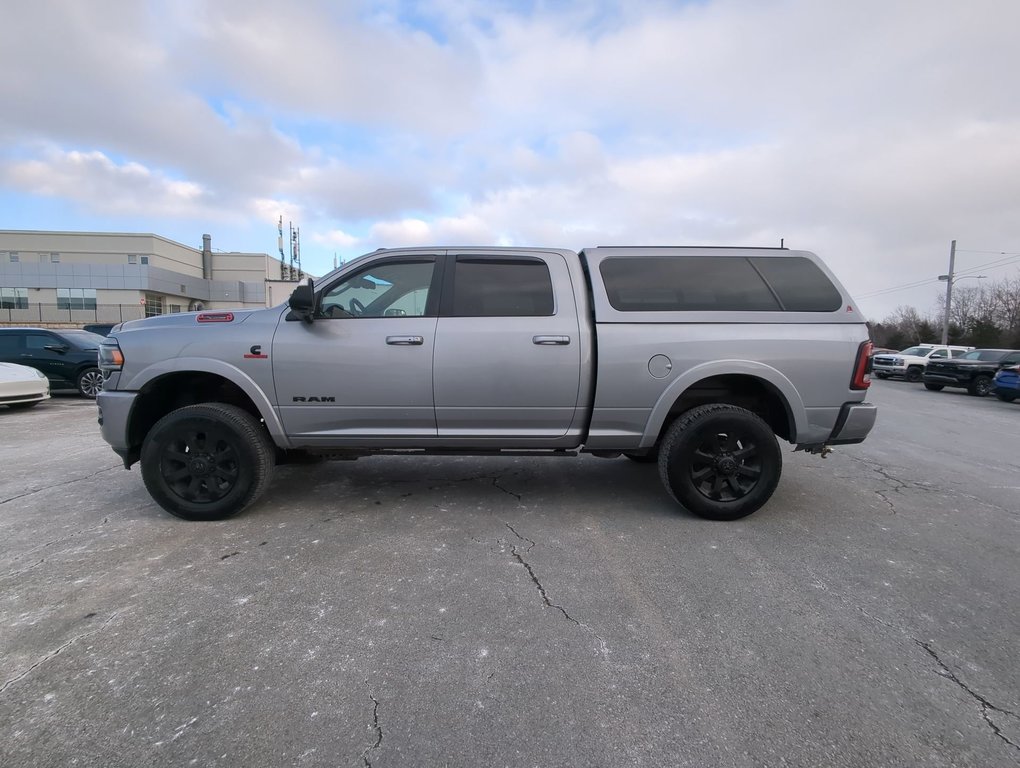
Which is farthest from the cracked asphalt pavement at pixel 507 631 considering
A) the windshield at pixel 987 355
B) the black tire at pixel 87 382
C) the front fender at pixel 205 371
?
the windshield at pixel 987 355

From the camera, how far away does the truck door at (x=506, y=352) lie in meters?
3.86

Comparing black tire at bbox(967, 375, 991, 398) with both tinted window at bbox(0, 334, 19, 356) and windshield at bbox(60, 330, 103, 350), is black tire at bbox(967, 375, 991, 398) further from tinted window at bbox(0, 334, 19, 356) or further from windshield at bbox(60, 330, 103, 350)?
tinted window at bbox(0, 334, 19, 356)

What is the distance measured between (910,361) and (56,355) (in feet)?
92.7

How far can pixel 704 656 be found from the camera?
94.0 inches

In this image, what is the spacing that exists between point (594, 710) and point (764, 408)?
3047 millimetres

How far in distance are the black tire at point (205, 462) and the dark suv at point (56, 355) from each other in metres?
9.22

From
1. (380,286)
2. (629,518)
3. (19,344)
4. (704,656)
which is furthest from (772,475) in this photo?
(19,344)

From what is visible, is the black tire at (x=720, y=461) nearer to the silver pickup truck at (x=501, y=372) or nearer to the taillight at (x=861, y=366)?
the silver pickup truck at (x=501, y=372)

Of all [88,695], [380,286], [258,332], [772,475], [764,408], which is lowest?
[88,695]

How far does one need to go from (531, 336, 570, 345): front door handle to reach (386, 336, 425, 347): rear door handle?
0.82 metres

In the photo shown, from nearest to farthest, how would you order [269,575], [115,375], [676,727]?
[676,727] → [269,575] → [115,375]

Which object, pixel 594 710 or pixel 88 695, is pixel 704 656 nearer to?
pixel 594 710

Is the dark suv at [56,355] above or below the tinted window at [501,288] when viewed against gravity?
below

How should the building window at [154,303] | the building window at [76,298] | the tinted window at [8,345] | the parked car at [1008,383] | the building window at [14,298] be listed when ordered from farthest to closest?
1. the building window at [154,303]
2. the building window at [76,298]
3. the building window at [14,298]
4. the parked car at [1008,383]
5. the tinted window at [8,345]
